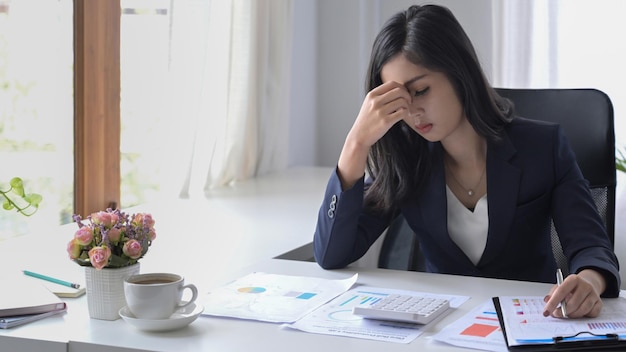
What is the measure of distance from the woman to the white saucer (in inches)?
17.9

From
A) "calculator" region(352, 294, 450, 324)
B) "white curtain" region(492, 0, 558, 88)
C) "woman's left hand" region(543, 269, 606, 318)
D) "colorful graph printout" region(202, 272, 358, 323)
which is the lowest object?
"colorful graph printout" region(202, 272, 358, 323)

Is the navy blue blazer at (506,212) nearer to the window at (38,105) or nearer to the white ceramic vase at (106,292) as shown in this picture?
the white ceramic vase at (106,292)

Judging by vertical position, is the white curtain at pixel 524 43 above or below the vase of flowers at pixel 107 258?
above

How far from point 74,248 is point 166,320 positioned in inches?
7.3

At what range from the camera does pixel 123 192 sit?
116 inches

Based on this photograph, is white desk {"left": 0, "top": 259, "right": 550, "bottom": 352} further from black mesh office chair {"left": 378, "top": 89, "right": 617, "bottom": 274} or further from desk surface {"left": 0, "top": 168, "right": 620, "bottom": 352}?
black mesh office chair {"left": 378, "top": 89, "right": 617, "bottom": 274}

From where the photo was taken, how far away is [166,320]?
1.16 metres

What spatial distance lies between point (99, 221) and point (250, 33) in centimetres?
A: 227

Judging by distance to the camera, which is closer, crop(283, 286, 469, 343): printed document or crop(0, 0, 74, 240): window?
crop(283, 286, 469, 343): printed document

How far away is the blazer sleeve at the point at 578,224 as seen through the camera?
143cm

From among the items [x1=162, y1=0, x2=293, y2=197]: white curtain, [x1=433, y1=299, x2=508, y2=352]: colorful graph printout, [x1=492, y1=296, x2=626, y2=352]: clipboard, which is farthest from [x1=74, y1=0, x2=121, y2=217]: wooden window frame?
[x1=492, y1=296, x2=626, y2=352]: clipboard

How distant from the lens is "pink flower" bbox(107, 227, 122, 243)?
123 centimetres

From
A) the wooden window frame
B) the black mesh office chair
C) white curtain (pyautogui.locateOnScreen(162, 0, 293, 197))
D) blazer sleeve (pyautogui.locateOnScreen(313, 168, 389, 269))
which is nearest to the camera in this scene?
blazer sleeve (pyautogui.locateOnScreen(313, 168, 389, 269))

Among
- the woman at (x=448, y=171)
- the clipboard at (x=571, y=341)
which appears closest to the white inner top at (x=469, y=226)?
the woman at (x=448, y=171)
